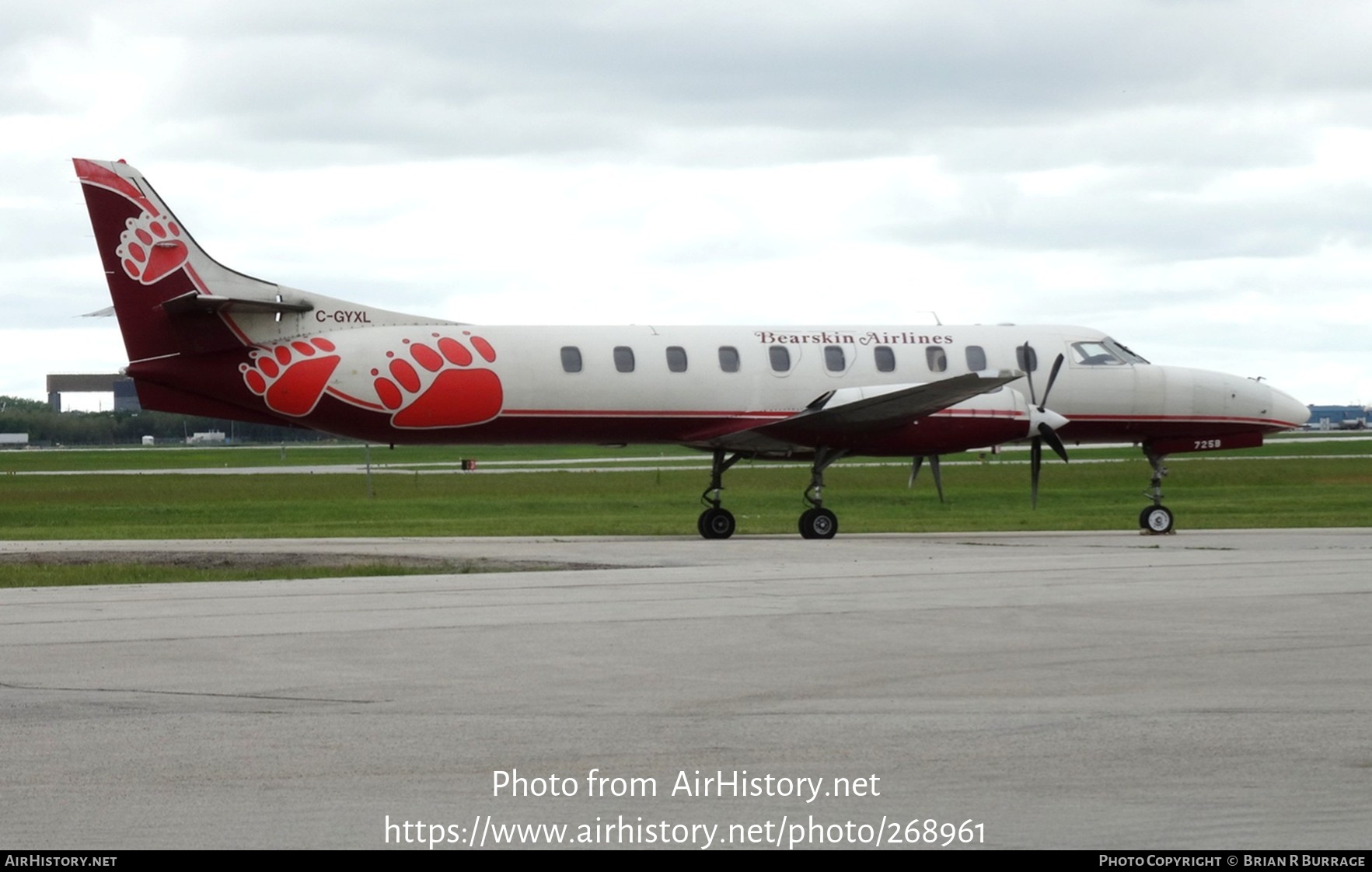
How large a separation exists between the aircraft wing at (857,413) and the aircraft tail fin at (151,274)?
29.6ft

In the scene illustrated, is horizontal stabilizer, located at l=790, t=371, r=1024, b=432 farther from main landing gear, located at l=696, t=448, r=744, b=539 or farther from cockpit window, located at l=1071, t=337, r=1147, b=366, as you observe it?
cockpit window, located at l=1071, t=337, r=1147, b=366

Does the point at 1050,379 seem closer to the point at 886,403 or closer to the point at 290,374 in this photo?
the point at 886,403

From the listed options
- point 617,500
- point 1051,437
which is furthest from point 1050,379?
point 617,500

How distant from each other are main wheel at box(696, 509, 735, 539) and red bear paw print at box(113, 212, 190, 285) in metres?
10.4

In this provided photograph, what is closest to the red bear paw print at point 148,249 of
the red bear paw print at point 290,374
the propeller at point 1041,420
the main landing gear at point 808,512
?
the red bear paw print at point 290,374

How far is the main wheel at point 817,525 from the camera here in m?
29.0

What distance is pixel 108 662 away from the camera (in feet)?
42.6

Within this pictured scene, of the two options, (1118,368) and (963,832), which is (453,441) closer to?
(1118,368)

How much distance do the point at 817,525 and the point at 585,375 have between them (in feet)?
16.4

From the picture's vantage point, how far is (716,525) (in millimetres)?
29969

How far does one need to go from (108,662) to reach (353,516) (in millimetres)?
29100

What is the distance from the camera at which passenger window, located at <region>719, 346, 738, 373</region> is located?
2998 centimetres

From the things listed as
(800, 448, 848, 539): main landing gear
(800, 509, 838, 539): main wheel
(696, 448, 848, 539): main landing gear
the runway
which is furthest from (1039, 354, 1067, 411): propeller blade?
the runway
